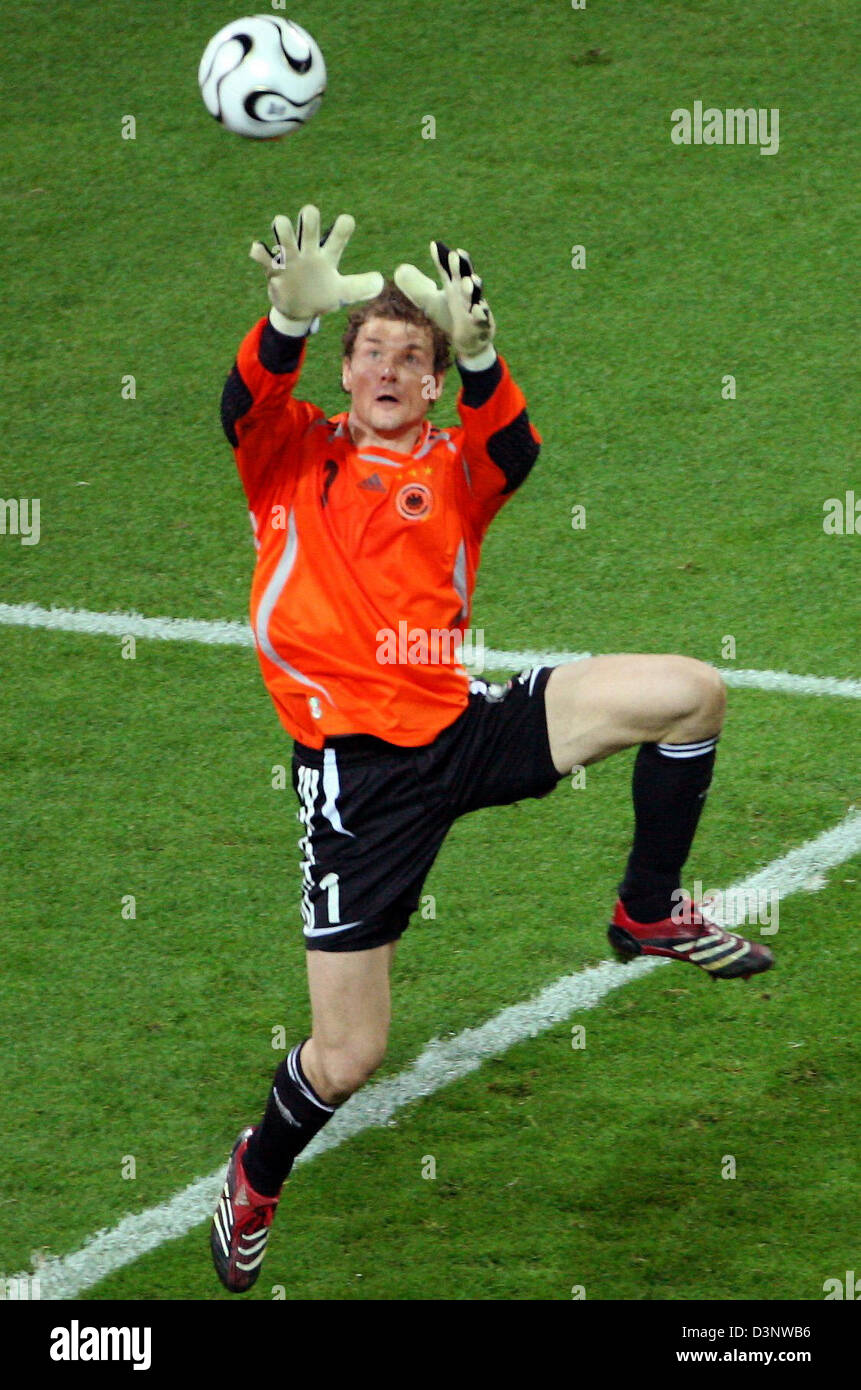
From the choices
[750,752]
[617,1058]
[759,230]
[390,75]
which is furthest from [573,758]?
[390,75]

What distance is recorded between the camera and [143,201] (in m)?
11.0

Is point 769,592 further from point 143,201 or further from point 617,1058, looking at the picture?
point 143,201

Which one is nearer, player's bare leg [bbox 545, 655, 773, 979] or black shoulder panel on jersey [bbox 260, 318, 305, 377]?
black shoulder panel on jersey [bbox 260, 318, 305, 377]

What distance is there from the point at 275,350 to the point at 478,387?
45 centimetres

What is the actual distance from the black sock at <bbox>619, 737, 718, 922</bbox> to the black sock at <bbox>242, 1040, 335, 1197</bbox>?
33.5 inches

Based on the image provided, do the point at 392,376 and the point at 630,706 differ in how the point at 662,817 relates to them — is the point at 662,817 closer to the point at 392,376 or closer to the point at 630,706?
the point at 630,706

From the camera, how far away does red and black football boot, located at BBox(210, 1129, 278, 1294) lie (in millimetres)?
4309

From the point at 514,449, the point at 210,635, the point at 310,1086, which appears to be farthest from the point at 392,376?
the point at 210,635
